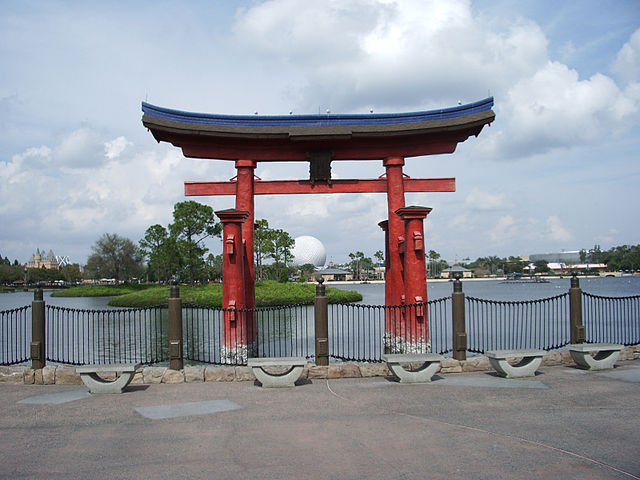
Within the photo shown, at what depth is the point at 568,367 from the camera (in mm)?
11664

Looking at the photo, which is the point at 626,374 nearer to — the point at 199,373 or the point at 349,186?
the point at 199,373

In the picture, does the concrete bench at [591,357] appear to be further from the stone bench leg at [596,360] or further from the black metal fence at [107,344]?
the black metal fence at [107,344]

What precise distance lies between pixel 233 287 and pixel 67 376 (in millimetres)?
4508

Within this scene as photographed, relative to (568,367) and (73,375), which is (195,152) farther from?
(568,367)

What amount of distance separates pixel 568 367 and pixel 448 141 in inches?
297

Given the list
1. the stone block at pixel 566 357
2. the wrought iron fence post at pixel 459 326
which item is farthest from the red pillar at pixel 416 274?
the stone block at pixel 566 357

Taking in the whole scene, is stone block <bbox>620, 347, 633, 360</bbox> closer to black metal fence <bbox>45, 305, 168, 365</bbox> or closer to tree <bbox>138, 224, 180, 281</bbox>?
black metal fence <bbox>45, 305, 168, 365</bbox>

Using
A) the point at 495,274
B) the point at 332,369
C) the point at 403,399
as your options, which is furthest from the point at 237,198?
the point at 495,274

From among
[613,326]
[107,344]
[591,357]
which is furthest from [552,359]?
[107,344]

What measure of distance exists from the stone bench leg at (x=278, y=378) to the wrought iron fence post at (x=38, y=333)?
501cm

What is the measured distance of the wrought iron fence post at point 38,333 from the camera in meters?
11.6

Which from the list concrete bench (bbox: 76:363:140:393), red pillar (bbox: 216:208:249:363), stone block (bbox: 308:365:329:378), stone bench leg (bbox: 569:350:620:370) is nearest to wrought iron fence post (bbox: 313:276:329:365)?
stone block (bbox: 308:365:329:378)

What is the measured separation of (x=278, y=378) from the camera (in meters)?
10.2

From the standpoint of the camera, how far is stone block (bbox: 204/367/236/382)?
11.0 meters
